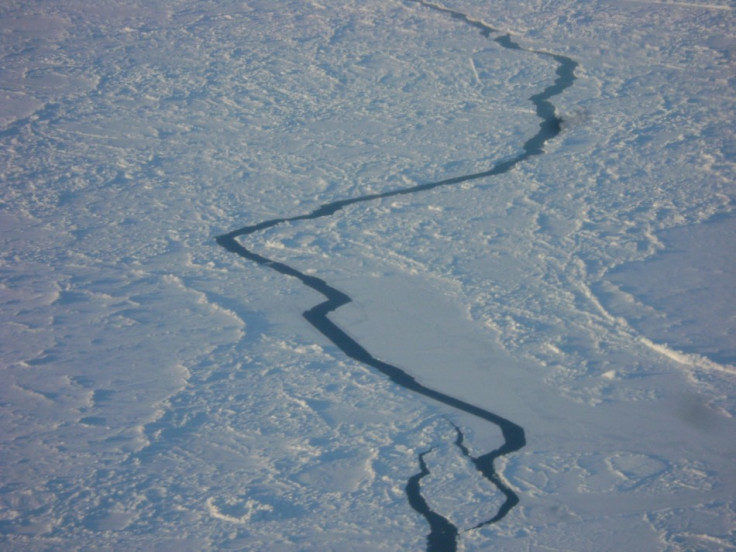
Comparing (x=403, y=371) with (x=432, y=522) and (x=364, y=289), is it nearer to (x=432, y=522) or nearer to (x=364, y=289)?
(x=364, y=289)

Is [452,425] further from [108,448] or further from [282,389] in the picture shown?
[108,448]

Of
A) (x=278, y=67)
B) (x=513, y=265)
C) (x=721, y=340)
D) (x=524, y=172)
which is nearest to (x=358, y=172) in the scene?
(x=524, y=172)

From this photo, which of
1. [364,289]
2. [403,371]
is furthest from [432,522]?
[364,289]

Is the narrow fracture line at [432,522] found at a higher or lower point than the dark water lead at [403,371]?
lower

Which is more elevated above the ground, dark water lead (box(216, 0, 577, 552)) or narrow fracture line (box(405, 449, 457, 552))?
dark water lead (box(216, 0, 577, 552))

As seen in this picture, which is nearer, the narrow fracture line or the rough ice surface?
the narrow fracture line

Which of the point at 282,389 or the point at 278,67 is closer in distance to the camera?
the point at 282,389
